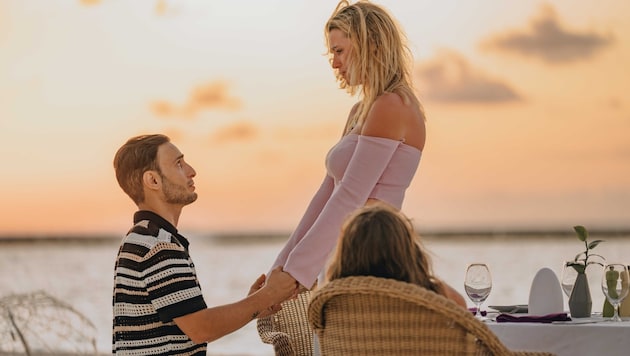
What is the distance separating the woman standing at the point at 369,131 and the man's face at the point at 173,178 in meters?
0.43

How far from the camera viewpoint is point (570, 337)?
344 cm

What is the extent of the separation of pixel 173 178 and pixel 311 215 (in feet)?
2.12

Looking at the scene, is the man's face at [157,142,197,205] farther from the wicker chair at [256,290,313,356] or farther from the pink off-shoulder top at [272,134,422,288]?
the wicker chair at [256,290,313,356]

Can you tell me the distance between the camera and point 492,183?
22672mm

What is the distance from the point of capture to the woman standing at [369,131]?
3.66m

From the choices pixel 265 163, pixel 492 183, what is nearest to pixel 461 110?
pixel 492 183

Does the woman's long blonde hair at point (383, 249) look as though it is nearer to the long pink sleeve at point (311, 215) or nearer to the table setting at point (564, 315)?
the table setting at point (564, 315)

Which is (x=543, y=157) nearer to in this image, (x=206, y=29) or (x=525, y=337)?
(x=206, y=29)

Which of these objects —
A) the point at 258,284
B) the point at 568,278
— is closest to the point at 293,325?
the point at 258,284

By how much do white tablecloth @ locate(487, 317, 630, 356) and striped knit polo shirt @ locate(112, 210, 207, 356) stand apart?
0.96 meters

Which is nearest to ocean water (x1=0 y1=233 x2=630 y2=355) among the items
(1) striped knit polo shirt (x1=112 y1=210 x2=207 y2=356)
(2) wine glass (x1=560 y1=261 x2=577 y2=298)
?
(2) wine glass (x1=560 y1=261 x2=577 y2=298)

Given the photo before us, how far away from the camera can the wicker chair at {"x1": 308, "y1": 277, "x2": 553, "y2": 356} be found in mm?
2770

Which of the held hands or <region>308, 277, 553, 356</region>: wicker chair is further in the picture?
the held hands

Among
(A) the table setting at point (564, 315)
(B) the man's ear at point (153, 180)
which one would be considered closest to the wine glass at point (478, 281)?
(A) the table setting at point (564, 315)
